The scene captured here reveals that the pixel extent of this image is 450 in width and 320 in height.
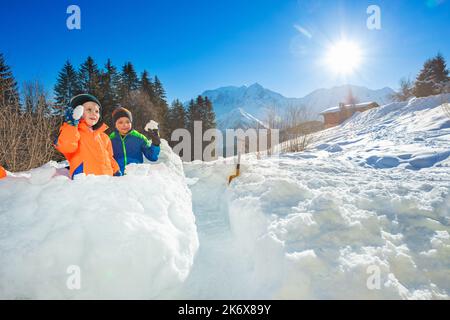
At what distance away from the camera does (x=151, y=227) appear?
2.03 metres

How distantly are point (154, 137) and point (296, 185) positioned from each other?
2382 mm

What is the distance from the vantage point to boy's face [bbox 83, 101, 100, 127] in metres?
2.47

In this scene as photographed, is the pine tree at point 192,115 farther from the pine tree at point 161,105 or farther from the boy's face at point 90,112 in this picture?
the boy's face at point 90,112

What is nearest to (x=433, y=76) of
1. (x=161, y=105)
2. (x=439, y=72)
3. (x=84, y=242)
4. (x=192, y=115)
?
(x=439, y=72)

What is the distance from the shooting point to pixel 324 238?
222 centimetres

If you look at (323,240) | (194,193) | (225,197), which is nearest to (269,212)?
(323,240)

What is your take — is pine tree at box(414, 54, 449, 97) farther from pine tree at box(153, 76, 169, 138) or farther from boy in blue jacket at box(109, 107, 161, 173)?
boy in blue jacket at box(109, 107, 161, 173)

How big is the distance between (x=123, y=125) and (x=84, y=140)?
1218mm

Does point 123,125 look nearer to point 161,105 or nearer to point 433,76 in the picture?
point 161,105

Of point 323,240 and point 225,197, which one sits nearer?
point 323,240

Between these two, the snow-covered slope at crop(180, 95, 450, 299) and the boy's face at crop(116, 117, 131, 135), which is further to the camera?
the boy's face at crop(116, 117, 131, 135)

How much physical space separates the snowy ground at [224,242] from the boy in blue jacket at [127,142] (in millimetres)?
596

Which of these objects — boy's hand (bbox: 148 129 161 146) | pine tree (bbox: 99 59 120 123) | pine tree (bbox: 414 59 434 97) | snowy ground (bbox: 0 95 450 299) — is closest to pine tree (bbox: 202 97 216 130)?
pine tree (bbox: 99 59 120 123)
